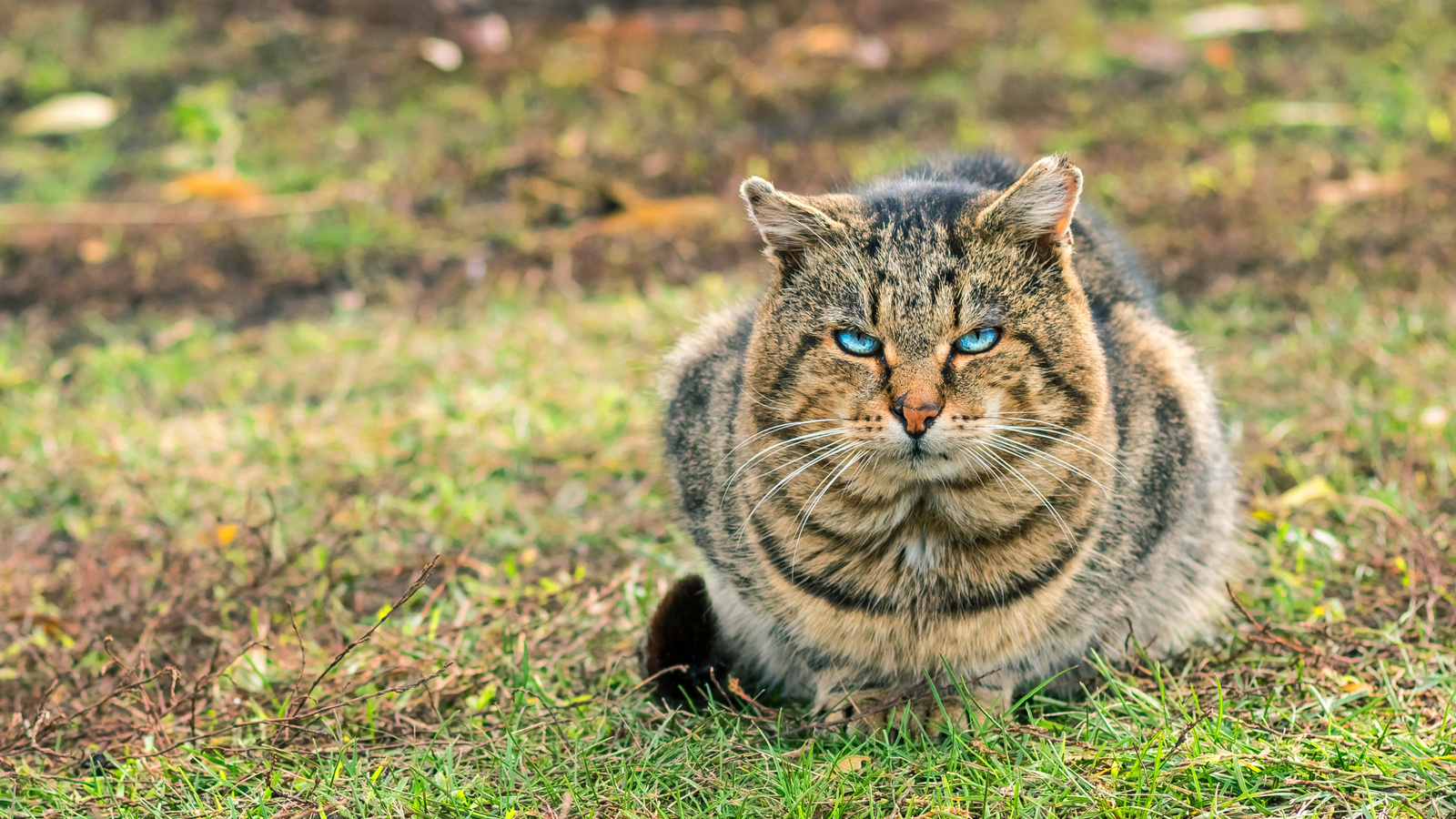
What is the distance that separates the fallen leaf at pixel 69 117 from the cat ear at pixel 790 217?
20.8 ft

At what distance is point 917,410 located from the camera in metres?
2.13

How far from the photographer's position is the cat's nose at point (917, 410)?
6.99 ft

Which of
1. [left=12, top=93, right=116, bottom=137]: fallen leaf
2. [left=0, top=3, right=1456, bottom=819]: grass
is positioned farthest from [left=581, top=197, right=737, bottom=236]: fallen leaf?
[left=12, top=93, right=116, bottom=137]: fallen leaf

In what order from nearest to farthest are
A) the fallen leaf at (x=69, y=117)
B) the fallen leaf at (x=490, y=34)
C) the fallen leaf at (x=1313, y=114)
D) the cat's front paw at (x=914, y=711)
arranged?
the cat's front paw at (x=914, y=711) → the fallen leaf at (x=1313, y=114) → the fallen leaf at (x=69, y=117) → the fallen leaf at (x=490, y=34)

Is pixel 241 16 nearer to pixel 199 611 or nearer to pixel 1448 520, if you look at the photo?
pixel 199 611

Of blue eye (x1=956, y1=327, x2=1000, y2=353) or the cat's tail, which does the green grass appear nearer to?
the cat's tail

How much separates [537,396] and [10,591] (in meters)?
1.79

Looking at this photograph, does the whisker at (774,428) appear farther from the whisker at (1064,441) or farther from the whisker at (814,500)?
the whisker at (1064,441)

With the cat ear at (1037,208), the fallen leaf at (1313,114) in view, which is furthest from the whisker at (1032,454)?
the fallen leaf at (1313,114)

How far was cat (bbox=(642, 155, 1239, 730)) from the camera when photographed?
2.24 meters

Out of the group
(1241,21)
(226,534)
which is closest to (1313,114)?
(1241,21)

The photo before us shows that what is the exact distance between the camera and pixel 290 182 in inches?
255

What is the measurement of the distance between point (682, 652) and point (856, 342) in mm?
813

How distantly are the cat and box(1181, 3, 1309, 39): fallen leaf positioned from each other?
5.91m
